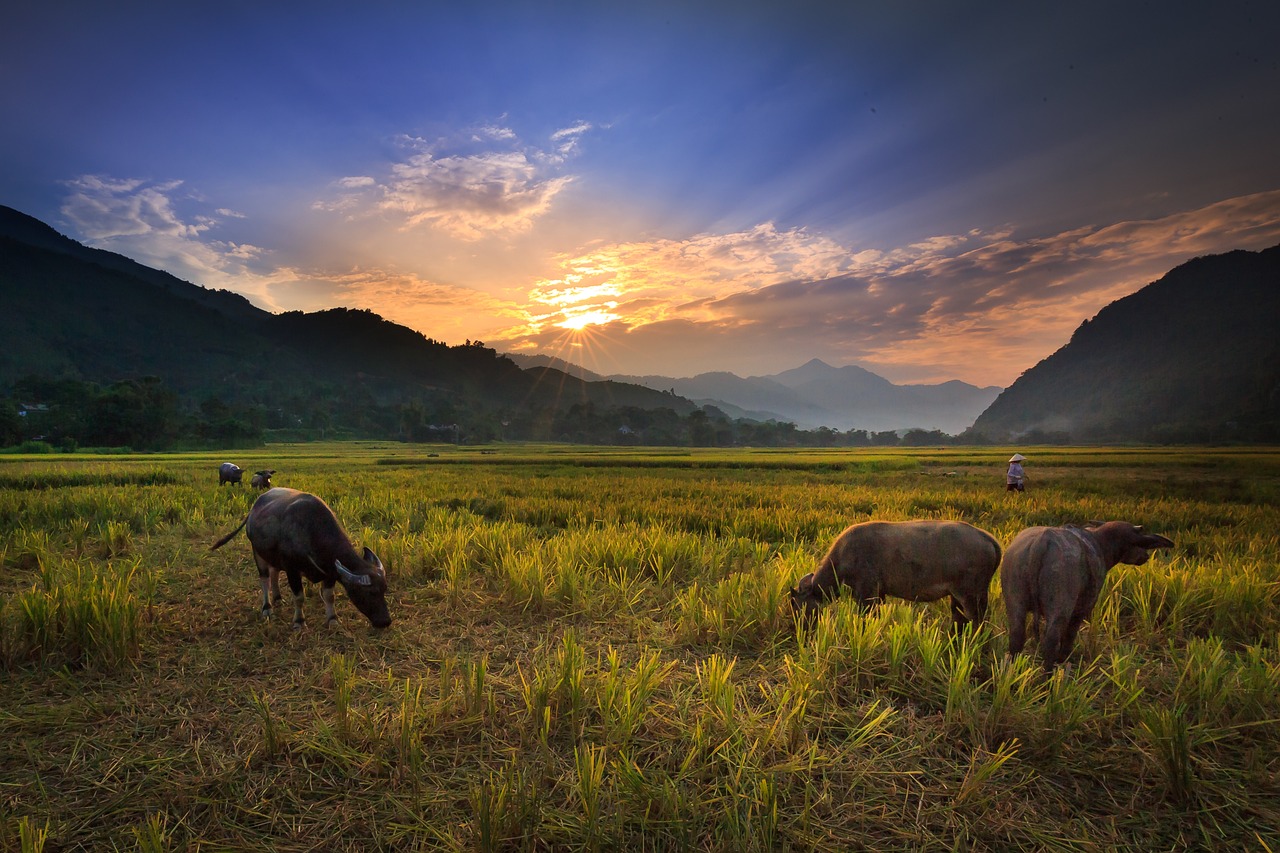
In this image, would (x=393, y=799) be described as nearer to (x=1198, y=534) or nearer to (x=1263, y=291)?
(x=1198, y=534)

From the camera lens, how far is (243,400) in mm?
111750

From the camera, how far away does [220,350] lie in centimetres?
13775

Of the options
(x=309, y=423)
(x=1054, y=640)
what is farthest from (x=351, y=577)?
(x=309, y=423)

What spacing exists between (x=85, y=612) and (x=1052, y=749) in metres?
6.54

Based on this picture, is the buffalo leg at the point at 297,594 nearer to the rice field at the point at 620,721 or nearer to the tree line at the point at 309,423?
the rice field at the point at 620,721

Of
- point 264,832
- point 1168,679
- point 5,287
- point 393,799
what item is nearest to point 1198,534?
point 1168,679

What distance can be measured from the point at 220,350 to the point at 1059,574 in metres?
185

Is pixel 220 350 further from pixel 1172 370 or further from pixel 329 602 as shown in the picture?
pixel 1172 370

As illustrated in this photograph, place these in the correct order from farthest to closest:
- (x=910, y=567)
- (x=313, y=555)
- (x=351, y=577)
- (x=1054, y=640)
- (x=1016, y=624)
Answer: (x=313, y=555) → (x=351, y=577) → (x=910, y=567) → (x=1016, y=624) → (x=1054, y=640)

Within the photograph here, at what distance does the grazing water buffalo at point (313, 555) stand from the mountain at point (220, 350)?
4363 inches

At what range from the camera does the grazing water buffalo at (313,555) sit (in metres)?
4.30

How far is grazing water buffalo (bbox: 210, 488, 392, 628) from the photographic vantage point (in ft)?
14.1

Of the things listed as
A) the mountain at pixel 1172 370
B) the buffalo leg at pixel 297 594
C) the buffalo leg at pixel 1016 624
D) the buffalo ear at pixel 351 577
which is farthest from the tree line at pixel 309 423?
the buffalo leg at pixel 1016 624

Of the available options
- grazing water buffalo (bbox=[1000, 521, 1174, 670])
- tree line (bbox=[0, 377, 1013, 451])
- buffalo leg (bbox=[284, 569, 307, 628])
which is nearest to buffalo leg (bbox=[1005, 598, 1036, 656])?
grazing water buffalo (bbox=[1000, 521, 1174, 670])
